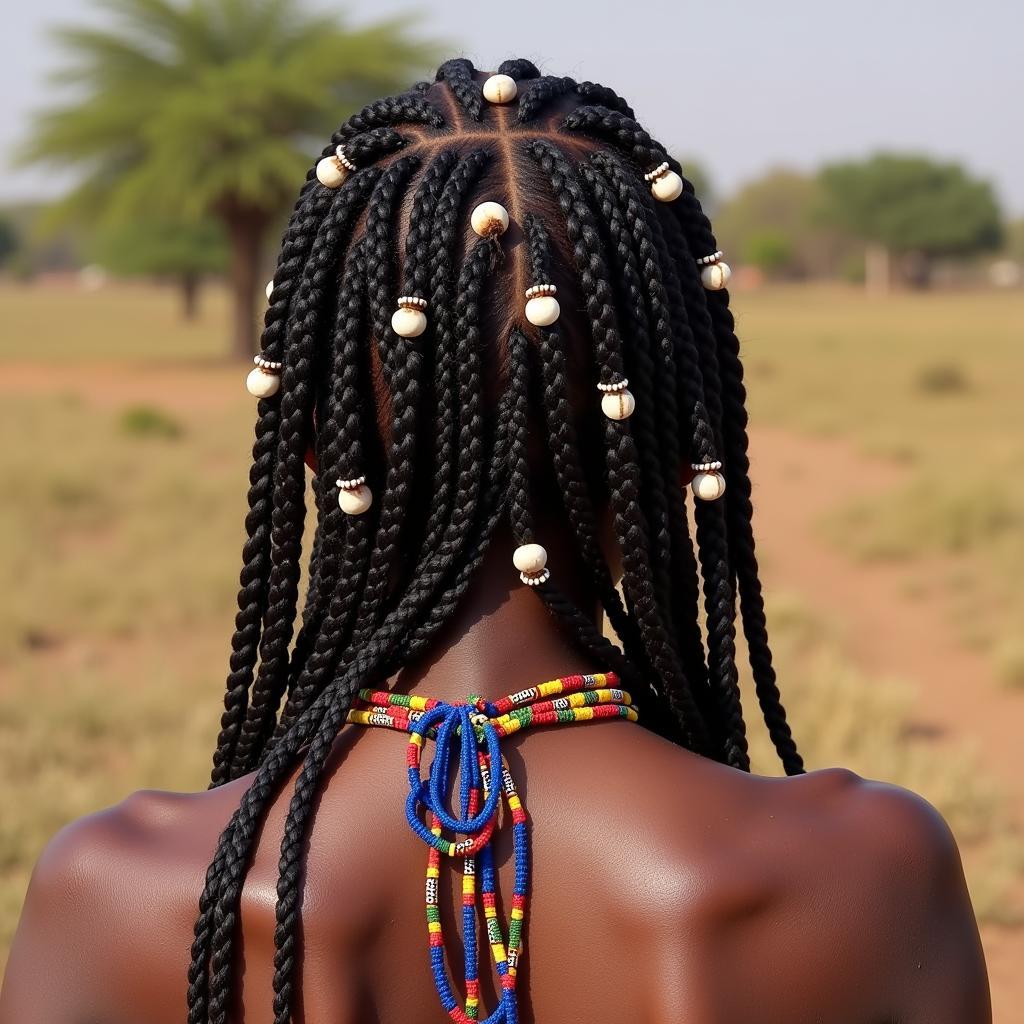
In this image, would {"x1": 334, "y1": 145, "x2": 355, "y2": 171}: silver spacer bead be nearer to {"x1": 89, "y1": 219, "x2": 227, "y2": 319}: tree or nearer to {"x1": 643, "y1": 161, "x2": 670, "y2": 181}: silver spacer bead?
{"x1": 643, "y1": 161, "x2": 670, "y2": 181}: silver spacer bead

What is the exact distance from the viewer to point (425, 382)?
149 centimetres

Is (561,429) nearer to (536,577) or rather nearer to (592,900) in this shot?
(536,577)

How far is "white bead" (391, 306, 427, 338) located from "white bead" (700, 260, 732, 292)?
410mm

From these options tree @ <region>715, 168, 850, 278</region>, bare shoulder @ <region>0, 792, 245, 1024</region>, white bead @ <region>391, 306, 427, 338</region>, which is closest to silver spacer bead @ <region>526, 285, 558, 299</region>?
white bead @ <region>391, 306, 427, 338</region>

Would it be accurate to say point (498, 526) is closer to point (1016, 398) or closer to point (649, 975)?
point (649, 975)

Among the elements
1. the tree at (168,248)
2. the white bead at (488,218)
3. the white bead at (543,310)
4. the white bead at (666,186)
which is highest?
the tree at (168,248)

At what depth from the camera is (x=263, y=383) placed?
161cm

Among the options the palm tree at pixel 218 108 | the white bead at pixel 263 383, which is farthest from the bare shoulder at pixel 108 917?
the palm tree at pixel 218 108

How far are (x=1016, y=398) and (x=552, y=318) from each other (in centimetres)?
1927

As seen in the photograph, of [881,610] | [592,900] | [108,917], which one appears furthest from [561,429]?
[881,610]

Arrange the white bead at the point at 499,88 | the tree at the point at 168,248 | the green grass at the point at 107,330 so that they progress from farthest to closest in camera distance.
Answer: the tree at the point at 168,248, the green grass at the point at 107,330, the white bead at the point at 499,88

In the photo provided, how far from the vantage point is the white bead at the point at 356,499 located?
4.94 feet

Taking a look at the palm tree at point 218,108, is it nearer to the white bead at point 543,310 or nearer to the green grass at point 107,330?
the green grass at point 107,330

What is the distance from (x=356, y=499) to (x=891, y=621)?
7.72m
